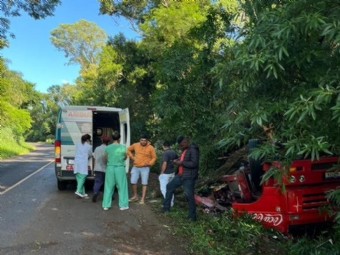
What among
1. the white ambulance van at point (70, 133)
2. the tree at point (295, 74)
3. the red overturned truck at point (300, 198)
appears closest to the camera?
the tree at point (295, 74)

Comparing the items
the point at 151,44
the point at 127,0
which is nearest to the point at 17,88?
the point at 127,0

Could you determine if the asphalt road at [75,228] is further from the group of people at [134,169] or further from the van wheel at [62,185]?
the van wheel at [62,185]

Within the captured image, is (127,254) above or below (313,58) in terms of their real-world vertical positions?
below

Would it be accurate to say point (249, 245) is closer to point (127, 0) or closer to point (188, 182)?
point (188, 182)

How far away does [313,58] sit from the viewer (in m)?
3.21

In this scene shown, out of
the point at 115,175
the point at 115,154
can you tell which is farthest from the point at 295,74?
the point at 115,175

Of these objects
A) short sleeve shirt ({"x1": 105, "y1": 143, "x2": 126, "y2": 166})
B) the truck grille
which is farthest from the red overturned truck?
short sleeve shirt ({"x1": 105, "y1": 143, "x2": 126, "y2": 166})

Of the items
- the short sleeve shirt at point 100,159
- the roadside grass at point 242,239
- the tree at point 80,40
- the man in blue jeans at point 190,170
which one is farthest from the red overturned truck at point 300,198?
the tree at point 80,40

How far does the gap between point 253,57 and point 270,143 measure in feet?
3.17

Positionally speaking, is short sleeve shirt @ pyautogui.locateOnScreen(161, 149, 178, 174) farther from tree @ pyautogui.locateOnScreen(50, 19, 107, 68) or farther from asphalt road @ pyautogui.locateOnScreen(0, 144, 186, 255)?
tree @ pyautogui.locateOnScreen(50, 19, 107, 68)

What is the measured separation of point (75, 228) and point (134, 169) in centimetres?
281

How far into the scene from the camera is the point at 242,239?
19.9 feet

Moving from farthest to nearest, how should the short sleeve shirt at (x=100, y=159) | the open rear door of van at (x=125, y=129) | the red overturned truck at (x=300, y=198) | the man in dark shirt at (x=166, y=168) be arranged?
the open rear door of van at (x=125, y=129) → the short sleeve shirt at (x=100, y=159) → the man in dark shirt at (x=166, y=168) → the red overturned truck at (x=300, y=198)

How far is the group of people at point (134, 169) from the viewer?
23.4 feet
